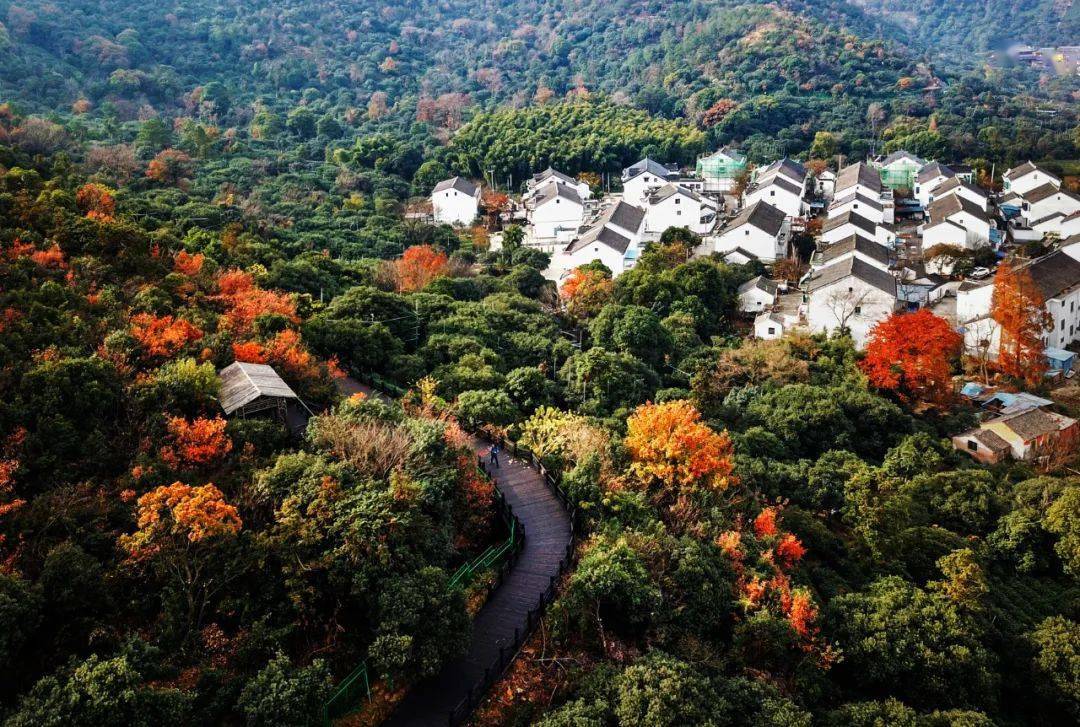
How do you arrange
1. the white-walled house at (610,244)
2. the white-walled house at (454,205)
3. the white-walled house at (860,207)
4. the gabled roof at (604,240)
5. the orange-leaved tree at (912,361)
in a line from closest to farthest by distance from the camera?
the orange-leaved tree at (912,361) < the white-walled house at (610,244) < the gabled roof at (604,240) < the white-walled house at (860,207) < the white-walled house at (454,205)

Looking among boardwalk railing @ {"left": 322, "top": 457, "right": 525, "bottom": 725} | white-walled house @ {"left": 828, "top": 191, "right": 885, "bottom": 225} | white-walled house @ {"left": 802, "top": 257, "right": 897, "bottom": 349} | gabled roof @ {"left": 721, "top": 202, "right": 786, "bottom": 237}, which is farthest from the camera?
white-walled house @ {"left": 828, "top": 191, "right": 885, "bottom": 225}

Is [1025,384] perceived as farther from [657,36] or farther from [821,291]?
[657,36]

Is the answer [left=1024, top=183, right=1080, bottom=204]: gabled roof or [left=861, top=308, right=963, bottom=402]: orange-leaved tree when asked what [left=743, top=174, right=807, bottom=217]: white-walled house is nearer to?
[left=1024, top=183, right=1080, bottom=204]: gabled roof

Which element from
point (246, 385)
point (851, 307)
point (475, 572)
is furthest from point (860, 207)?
point (475, 572)

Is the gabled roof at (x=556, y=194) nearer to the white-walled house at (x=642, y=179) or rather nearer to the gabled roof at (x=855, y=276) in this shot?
the white-walled house at (x=642, y=179)

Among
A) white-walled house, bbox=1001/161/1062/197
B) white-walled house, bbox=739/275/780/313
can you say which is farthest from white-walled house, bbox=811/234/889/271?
white-walled house, bbox=1001/161/1062/197

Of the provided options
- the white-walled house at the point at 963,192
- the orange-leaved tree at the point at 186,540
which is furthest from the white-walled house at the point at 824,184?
the orange-leaved tree at the point at 186,540

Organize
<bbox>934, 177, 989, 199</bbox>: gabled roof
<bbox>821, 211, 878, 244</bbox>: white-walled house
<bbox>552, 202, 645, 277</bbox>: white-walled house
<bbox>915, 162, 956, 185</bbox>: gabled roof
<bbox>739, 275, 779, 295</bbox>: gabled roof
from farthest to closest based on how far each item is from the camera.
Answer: <bbox>915, 162, 956, 185</bbox>: gabled roof
<bbox>934, 177, 989, 199</bbox>: gabled roof
<bbox>821, 211, 878, 244</bbox>: white-walled house
<bbox>552, 202, 645, 277</bbox>: white-walled house
<bbox>739, 275, 779, 295</bbox>: gabled roof
